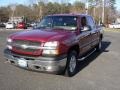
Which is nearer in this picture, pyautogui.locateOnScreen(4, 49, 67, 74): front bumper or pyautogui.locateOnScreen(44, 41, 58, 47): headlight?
pyautogui.locateOnScreen(4, 49, 67, 74): front bumper

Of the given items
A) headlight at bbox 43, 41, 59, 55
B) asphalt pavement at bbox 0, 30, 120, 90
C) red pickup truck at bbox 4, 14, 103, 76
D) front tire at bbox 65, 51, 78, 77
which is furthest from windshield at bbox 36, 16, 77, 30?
headlight at bbox 43, 41, 59, 55

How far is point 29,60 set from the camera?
707 cm

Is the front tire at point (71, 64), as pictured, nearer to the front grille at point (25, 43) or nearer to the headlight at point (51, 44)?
the headlight at point (51, 44)

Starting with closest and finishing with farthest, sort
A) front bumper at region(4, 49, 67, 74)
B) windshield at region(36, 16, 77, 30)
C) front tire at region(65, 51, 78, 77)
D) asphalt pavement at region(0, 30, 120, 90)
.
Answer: asphalt pavement at region(0, 30, 120, 90) → front bumper at region(4, 49, 67, 74) → front tire at region(65, 51, 78, 77) → windshield at region(36, 16, 77, 30)

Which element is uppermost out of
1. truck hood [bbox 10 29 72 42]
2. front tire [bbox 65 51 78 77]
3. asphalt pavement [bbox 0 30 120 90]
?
truck hood [bbox 10 29 72 42]

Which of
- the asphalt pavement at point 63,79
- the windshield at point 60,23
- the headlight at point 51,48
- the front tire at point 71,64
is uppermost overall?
the windshield at point 60,23

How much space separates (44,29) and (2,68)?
1.83m

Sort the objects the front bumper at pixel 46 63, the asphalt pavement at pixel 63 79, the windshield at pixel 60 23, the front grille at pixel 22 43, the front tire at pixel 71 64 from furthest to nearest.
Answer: the windshield at pixel 60 23, the front tire at pixel 71 64, the front grille at pixel 22 43, the front bumper at pixel 46 63, the asphalt pavement at pixel 63 79

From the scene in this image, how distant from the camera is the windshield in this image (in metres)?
8.61

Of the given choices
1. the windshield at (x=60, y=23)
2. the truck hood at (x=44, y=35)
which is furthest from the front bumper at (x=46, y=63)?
the windshield at (x=60, y=23)

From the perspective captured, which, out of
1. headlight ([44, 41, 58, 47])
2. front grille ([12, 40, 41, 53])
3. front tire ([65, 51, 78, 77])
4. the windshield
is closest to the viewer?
headlight ([44, 41, 58, 47])

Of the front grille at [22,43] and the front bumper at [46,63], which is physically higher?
the front grille at [22,43]

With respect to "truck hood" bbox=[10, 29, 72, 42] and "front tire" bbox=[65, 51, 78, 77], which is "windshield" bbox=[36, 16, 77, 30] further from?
"front tire" bbox=[65, 51, 78, 77]

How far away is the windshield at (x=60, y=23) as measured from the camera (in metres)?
8.61
